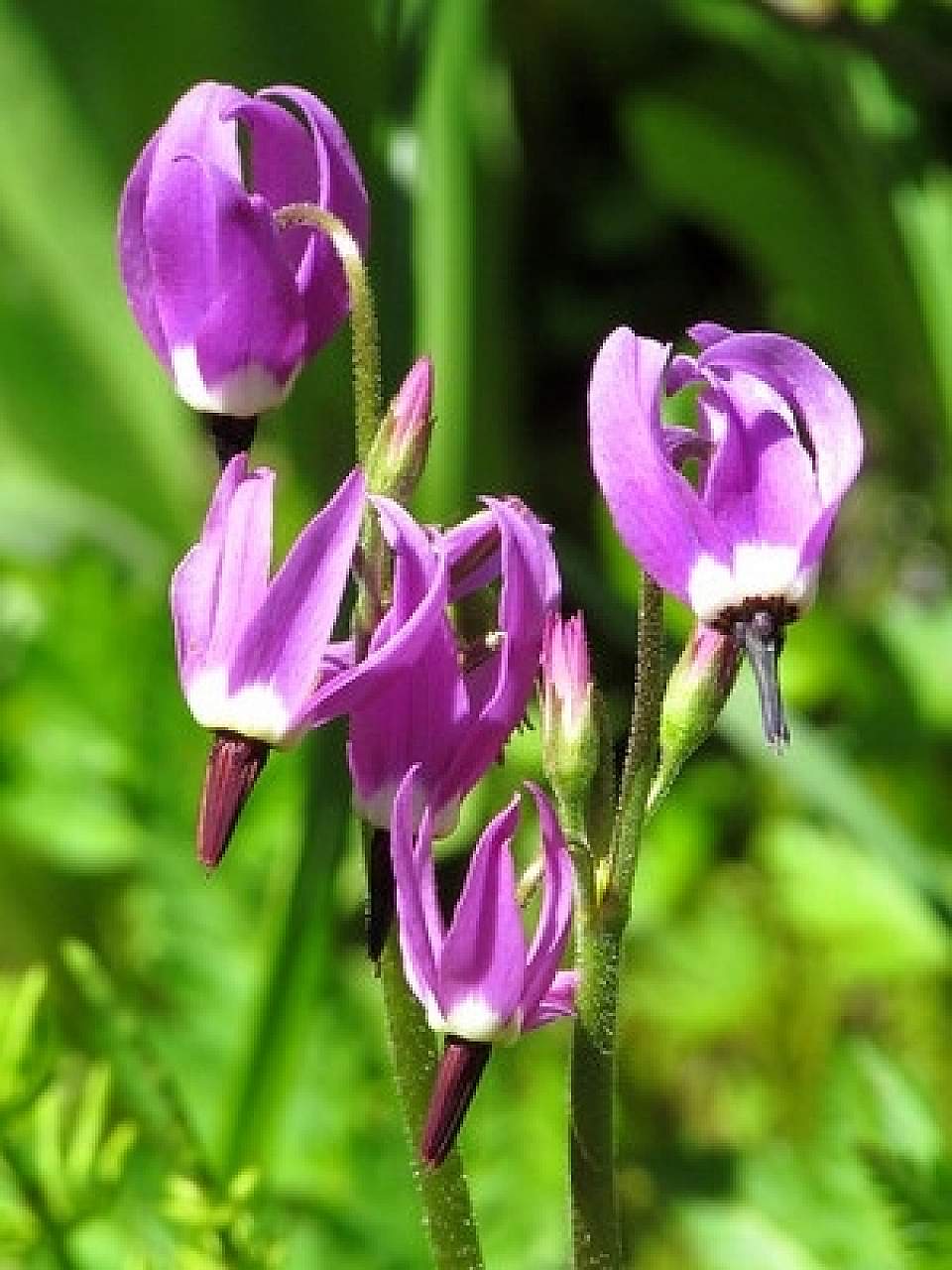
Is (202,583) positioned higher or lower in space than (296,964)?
higher

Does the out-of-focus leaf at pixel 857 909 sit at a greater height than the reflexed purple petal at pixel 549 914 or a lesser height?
lesser

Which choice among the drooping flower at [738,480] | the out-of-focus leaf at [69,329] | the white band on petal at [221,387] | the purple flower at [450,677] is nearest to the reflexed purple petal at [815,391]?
the drooping flower at [738,480]

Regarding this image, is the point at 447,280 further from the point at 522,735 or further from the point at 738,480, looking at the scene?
the point at 738,480

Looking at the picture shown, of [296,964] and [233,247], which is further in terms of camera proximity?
[296,964]

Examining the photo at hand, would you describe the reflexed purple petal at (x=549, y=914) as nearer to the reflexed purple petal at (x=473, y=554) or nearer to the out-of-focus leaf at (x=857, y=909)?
the reflexed purple petal at (x=473, y=554)

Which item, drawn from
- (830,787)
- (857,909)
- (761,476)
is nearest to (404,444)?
(761,476)

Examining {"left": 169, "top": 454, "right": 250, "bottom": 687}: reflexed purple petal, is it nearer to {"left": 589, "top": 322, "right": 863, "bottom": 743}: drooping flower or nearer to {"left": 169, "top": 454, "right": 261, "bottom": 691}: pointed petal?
{"left": 169, "top": 454, "right": 261, "bottom": 691}: pointed petal

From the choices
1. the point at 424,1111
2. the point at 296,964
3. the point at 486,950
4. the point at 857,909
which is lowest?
the point at 857,909

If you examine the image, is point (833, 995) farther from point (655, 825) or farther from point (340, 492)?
point (340, 492)
